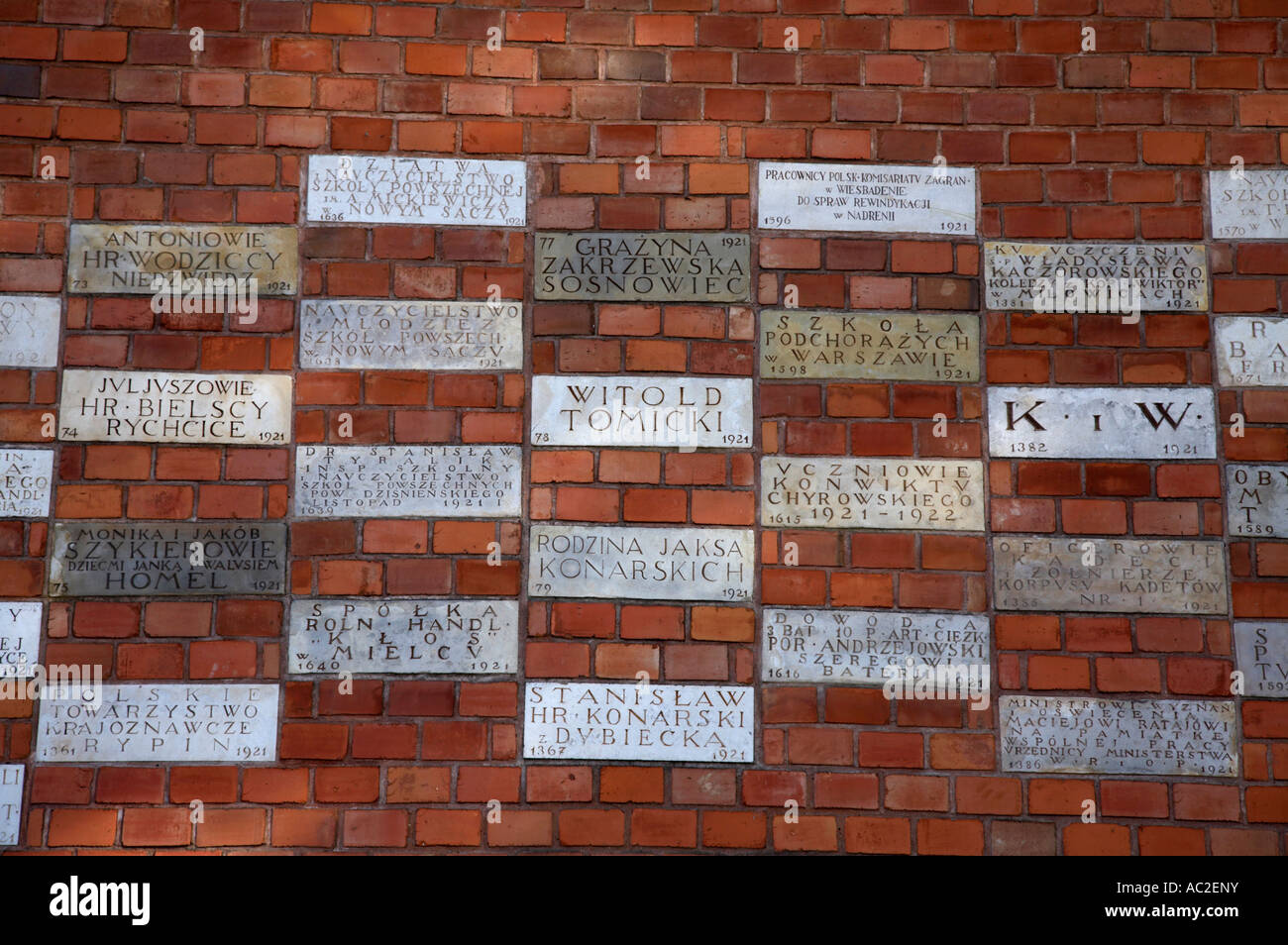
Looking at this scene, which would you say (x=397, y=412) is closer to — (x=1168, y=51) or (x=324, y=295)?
(x=324, y=295)

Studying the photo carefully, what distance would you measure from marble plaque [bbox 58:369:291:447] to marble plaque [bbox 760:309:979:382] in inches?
57.5

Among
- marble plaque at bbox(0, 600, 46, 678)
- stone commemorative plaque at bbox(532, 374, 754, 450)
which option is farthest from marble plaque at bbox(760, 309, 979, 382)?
marble plaque at bbox(0, 600, 46, 678)

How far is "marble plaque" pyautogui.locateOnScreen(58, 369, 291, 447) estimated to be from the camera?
3381 millimetres

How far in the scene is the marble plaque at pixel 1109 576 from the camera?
3.33 meters

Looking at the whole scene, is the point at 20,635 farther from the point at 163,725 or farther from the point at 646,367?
the point at 646,367

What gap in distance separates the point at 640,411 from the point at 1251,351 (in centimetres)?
182

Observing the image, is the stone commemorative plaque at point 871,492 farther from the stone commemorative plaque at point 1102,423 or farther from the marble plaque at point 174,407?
the marble plaque at point 174,407

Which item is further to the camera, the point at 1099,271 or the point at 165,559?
the point at 1099,271

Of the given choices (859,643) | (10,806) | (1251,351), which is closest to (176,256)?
(10,806)

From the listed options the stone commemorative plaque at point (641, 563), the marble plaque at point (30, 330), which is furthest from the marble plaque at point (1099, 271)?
the marble plaque at point (30, 330)

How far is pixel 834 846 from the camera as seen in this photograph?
3232 mm

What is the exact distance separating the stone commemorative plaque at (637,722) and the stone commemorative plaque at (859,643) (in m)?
0.16

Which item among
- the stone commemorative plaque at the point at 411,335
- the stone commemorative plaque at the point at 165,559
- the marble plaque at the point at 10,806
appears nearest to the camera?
the marble plaque at the point at 10,806

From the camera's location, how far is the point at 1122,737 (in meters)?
3.27
